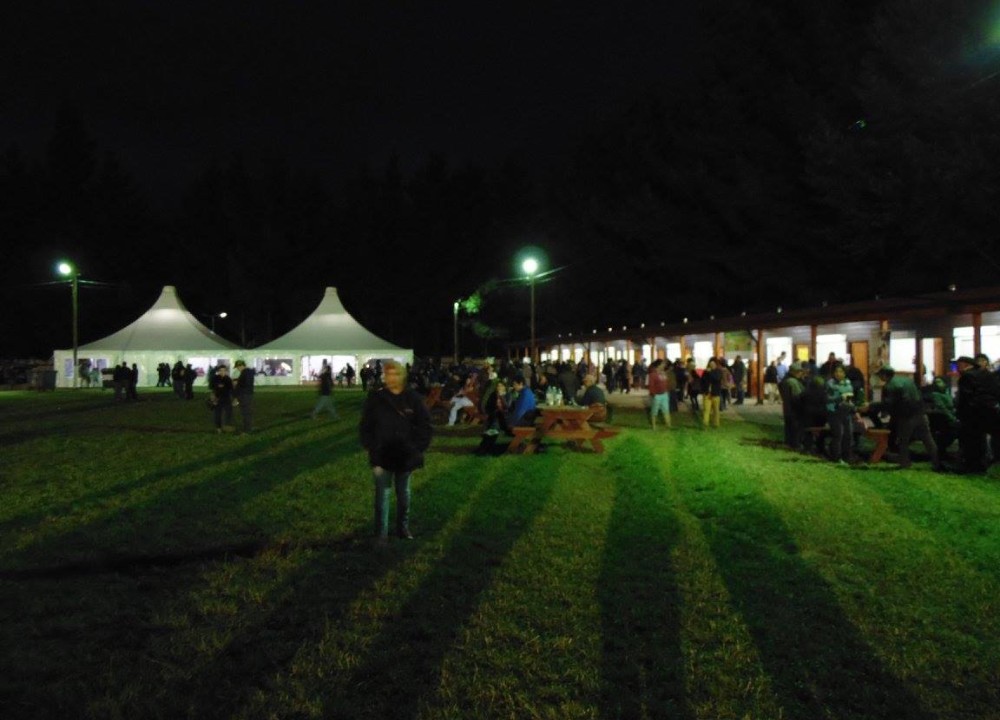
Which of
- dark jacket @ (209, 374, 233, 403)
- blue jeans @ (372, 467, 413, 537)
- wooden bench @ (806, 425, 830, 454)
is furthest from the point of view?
dark jacket @ (209, 374, 233, 403)

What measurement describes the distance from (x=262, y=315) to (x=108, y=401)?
43.3 m

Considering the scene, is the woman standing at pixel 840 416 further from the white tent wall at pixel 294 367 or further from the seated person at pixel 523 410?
the white tent wall at pixel 294 367

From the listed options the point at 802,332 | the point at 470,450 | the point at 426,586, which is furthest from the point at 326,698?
the point at 802,332

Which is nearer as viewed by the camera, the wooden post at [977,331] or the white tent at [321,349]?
the wooden post at [977,331]

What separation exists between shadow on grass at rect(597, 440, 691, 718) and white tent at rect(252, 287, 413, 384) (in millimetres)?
35128

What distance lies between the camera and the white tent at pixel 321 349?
42812 mm

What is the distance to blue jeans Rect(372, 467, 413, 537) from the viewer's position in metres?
6.78

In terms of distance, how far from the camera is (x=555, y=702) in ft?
12.4

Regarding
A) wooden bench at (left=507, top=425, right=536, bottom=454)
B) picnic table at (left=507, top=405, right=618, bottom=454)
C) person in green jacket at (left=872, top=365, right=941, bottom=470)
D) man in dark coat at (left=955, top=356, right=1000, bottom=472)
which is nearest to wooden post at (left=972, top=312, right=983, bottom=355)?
person in green jacket at (left=872, top=365, right=941, bottom=470)

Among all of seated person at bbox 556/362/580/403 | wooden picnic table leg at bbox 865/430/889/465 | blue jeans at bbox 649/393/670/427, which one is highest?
seated person at bbox 556/362/580/403

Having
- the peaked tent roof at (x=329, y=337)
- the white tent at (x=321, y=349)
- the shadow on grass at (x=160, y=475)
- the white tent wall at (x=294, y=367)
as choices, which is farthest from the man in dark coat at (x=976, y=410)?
the white tent wall at (x=294, y=367)

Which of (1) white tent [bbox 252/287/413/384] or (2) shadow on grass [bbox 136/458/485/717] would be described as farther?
(1) white tent [bbox 252/287/413/384]

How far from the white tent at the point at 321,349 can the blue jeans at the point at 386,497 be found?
1393 inches

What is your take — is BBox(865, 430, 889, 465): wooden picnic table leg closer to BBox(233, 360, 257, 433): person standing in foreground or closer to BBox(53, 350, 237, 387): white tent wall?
Answer: BBox(233, 360, 257, 433): person standing in foreground
